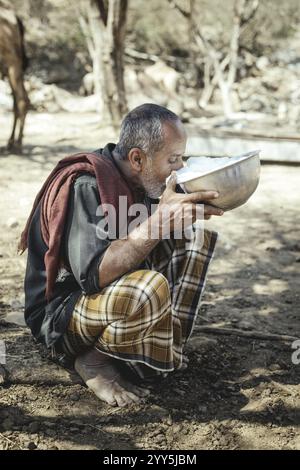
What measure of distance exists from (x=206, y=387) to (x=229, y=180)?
924mm

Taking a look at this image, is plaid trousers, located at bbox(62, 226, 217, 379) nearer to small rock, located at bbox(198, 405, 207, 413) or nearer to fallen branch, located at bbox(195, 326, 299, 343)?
small rock, located at bbox(198, 405, 207, 413)

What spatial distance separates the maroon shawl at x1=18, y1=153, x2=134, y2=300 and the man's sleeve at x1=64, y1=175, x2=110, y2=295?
29mm

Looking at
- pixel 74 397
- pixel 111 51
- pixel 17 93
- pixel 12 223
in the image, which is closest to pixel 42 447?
pixel 74 397

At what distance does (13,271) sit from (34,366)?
1.35 m

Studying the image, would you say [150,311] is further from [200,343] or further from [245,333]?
[245,333]

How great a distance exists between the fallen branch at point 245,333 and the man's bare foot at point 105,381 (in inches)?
26.5

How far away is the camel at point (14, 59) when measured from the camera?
297 inches

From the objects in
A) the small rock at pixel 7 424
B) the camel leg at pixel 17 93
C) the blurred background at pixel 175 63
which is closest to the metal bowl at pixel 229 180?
the small rock at pixel 7 424

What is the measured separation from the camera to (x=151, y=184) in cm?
220

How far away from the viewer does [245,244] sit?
448 cm

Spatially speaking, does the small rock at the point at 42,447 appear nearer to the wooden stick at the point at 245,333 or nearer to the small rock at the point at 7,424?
the small rock at the point at 7,424

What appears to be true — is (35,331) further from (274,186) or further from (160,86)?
(160,86)

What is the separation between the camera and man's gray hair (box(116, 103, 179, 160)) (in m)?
2.11
